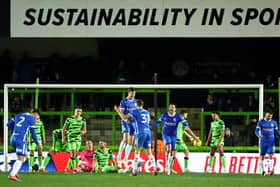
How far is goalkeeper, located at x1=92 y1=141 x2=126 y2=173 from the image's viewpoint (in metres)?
23.6

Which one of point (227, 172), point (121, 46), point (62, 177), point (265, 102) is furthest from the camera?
point (121, 46)

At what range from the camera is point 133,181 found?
63.8 feet

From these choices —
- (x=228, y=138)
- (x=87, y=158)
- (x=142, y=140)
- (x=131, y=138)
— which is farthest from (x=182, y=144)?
(x=142, y=140)

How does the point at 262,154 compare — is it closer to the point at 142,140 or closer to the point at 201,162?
the point at 201,162

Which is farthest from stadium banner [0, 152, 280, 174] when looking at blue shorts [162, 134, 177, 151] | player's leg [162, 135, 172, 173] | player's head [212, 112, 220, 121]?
blue shorts [162, 134, 177, 151]

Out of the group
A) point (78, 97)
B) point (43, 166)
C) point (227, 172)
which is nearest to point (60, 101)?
point (78, 97)

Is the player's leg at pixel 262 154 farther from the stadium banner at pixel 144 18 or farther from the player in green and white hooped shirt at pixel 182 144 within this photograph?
the stadium banner at pixel 144 18

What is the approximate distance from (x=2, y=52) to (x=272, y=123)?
8.31m

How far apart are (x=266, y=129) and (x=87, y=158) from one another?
422 cm

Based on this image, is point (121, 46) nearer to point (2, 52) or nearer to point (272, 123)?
point (2, 52)

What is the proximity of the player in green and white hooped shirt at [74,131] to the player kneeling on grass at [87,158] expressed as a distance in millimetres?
159

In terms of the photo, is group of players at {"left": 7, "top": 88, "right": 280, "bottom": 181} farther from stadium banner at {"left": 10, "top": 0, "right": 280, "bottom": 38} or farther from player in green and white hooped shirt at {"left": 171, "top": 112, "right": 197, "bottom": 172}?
stadium banner at {"left": 10, "top": 0, "right": 280, "bottom": 38}

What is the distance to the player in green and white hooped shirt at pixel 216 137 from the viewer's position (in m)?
24.7

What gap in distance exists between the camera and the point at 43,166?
24281 millimetres
